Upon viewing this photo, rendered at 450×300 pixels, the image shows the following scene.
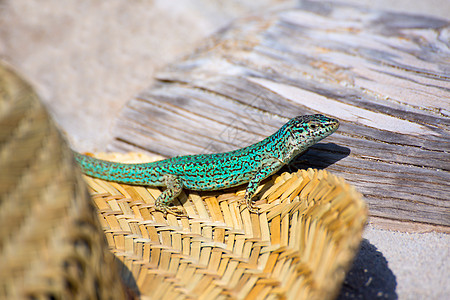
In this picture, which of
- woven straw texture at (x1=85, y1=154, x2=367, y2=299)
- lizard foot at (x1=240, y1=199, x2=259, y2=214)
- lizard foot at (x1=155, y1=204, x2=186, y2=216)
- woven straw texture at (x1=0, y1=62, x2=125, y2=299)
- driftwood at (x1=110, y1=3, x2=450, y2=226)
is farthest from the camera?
driftwood at (x1=110, y1=3, x2=450, y2=226)

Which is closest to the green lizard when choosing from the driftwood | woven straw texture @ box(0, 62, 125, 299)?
the driftwood

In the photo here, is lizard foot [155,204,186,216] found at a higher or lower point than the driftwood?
lower

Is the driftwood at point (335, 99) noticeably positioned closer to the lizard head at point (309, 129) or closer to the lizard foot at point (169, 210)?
the lizard head at point (309, 129)

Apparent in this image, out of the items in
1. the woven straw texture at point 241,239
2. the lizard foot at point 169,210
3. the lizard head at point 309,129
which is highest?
the lizard head at point 309,129

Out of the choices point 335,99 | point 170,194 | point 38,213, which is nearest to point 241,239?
point 170,194

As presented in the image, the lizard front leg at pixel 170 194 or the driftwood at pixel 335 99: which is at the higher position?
the driftwood at pixel 335 99

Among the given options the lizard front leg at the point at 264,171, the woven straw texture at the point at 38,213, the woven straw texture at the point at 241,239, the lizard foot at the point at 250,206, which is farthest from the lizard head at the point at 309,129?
the woven straw texture at the point at 38,213

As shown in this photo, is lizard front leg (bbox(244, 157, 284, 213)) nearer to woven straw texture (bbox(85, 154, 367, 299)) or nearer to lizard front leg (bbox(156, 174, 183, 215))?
woven straw texture (bbox(85, 154, 367, 299))

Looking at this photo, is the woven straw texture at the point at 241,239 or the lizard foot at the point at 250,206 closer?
the woven straw texture at the point at 241,239
